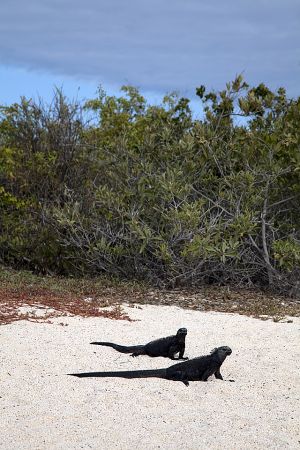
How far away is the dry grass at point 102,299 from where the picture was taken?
31.4ft

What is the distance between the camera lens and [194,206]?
11.5m

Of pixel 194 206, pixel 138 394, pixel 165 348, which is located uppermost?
pixel 194 206

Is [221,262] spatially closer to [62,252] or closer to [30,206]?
[62,252]

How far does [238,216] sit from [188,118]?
7.06 feet

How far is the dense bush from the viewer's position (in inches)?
465

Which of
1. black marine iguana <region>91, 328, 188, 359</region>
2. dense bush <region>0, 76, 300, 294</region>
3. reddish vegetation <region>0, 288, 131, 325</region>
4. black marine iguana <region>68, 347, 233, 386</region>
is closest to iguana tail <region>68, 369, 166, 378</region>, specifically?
black marine iguana <region>68, 347, 233, 386</region>

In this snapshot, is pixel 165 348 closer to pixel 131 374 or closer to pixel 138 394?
pixel 131 374

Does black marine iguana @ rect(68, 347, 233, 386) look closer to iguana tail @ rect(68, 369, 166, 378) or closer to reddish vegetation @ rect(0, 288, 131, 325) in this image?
iguana tail @ rect(68, 369, 166, 378)

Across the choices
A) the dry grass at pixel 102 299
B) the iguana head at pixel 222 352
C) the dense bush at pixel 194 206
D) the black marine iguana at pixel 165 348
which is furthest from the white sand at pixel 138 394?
the dense bush at pixel 194 206

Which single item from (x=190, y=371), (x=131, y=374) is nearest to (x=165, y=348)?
(x=190, y=371)

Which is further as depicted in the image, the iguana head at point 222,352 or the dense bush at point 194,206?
the dense bush at point 194,206

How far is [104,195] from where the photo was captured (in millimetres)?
12477

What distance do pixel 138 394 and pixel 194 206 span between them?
5215 millimetres

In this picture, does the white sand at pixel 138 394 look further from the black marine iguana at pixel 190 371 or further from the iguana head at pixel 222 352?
the iguana head at pixel 222 352
